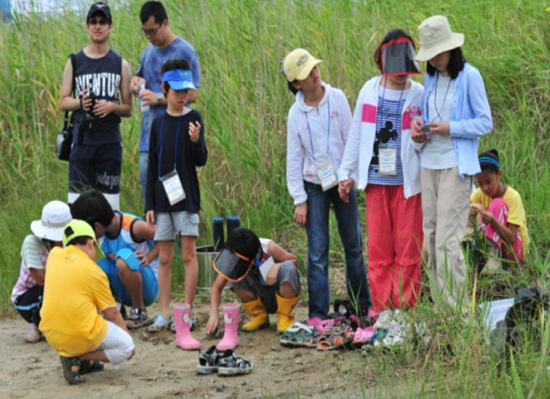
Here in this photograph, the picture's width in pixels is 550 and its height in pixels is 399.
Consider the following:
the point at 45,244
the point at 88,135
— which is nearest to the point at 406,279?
the point at 45,244

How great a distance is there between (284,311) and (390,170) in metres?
1.17

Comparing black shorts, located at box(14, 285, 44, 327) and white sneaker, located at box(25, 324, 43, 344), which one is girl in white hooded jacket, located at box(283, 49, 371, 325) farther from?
white sneaker, located at box(25, 324, 43, 344)

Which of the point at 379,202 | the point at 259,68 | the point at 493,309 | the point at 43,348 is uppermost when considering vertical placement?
the point at 259,68

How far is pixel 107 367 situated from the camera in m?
6.27

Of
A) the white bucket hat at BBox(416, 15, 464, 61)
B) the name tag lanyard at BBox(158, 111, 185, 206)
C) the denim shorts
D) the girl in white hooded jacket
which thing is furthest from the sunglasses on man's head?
the white bucket hat at BBox(416, 15, 464, 61)

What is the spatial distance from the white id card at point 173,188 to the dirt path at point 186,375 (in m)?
0.89

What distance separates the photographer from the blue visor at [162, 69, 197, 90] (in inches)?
265

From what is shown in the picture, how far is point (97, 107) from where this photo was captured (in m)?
7.63

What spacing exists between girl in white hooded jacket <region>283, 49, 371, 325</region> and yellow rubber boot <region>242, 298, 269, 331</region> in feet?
1.35

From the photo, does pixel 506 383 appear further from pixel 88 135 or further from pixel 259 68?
pixel 259 68

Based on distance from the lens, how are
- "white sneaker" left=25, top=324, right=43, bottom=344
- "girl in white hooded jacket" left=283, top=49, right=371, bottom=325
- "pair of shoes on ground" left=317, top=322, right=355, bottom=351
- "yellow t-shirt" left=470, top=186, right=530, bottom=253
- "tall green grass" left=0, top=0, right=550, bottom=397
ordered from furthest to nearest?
"tall green grass" left=0, top=0, right=550, bottom=397 < "white sneaker" left=25, top=324, right=43, bottom=344 < "yellow t-shirt" left=470, top=186, right=530, bottom=253 < "girl in white hooded jacket" left=283, top=49, right=371, bottom=325 < "pair of shoes on ground" left=317, top=322, right=355, bottom=351

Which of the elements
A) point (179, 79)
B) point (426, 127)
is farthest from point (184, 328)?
point (426, 127)

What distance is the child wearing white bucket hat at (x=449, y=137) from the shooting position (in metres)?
5.90

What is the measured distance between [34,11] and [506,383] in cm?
772
